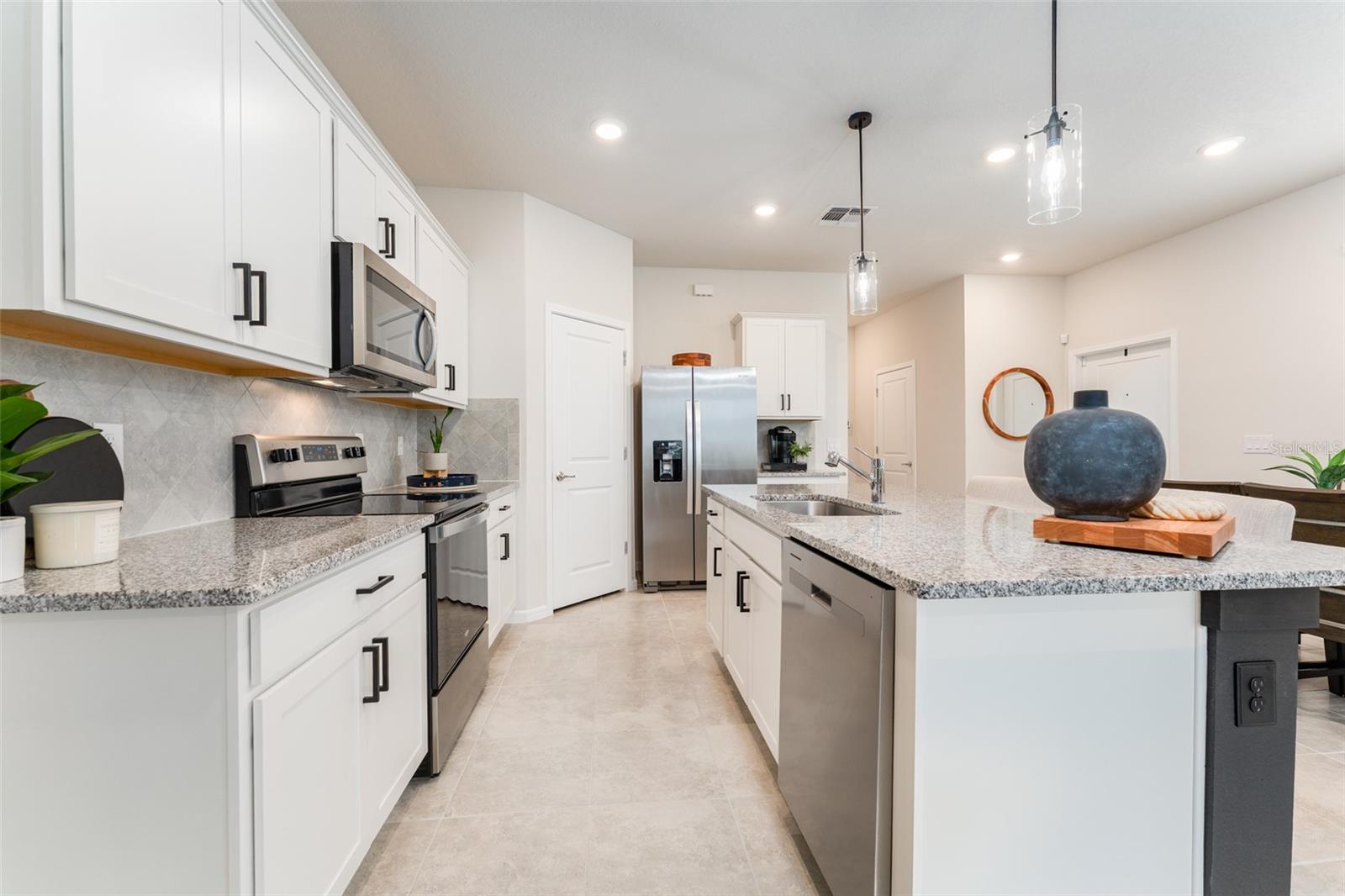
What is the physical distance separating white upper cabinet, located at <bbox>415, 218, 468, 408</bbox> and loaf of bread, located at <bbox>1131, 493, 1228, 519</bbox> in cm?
273

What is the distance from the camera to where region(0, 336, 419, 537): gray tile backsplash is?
130 centimetres

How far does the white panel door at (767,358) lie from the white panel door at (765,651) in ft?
10.4

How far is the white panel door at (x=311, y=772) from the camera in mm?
1002

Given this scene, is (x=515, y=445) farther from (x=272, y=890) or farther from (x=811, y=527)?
(x=272, y=890)

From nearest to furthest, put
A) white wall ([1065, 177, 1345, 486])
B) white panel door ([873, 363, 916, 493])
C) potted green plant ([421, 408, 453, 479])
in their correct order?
potted green plant ([421, 408, 453, 479]) < white wall ([1065, 177, 1345, 486]) < white panel door ([873, 363, 916, 493])

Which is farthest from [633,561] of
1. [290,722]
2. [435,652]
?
[290,722]

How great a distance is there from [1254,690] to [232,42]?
2535mm

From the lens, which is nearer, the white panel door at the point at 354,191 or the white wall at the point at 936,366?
the white panel door at the point at 354,191

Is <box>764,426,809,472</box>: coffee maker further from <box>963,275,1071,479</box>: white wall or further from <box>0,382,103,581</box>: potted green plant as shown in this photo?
<box>0,382,103,581</box>: potted green plant

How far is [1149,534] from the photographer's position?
44.7 inches

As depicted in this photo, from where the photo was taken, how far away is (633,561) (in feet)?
15.3

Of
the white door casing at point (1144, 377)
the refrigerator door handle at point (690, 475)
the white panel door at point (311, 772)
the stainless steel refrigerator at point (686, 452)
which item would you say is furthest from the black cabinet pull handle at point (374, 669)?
the white door casing at point (1144, 377)

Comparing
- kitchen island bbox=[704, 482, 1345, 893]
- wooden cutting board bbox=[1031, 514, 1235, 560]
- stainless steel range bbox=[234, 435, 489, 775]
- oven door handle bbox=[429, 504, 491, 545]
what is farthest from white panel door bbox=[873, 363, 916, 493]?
kitchen island bbox=[704, 482, 1345, 893]

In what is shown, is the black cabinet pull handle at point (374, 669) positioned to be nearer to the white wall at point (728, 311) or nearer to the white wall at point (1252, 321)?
the white wall at point (728, 311)
